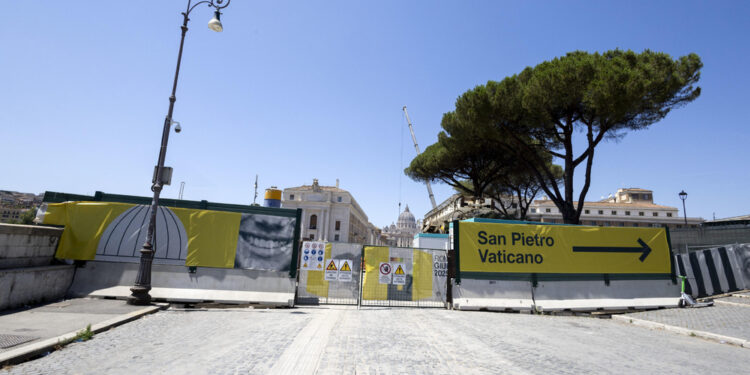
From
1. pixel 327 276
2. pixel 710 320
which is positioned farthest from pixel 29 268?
pixel 710 320

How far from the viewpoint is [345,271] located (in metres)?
10.4

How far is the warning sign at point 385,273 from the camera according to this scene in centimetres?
1054

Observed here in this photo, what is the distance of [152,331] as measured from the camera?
20.0 feet

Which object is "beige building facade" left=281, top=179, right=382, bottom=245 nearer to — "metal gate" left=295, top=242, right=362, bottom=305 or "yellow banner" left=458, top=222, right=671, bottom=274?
"metal gate" left=295, top=242, right=362, bottom=305

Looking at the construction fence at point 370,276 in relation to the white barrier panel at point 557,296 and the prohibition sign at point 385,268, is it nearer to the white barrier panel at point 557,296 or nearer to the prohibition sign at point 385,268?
the prohibition sign at point 385,268

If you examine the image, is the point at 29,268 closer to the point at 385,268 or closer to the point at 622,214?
the point at 385,268

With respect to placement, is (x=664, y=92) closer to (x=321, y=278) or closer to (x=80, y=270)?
(x=321, y=278)

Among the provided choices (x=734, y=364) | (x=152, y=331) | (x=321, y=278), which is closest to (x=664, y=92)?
(x=734, y=364)

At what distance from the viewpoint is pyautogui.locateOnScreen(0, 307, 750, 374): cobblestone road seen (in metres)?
4.38

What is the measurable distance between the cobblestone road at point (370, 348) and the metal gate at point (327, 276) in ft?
6.20

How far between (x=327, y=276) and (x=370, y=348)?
5158 millimetres

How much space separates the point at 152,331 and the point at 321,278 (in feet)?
15.9

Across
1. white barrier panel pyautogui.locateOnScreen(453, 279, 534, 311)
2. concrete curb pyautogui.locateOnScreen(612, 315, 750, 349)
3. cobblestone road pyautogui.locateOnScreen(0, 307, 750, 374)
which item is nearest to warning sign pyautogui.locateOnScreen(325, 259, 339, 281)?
cobblestone road pyautogui.locateOnScreen(0, 307, 750, 374)

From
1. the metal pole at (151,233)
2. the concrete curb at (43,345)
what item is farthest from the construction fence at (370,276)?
the concrete curb at (43,345)
